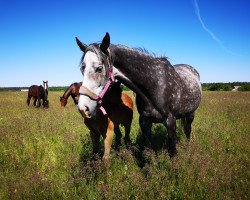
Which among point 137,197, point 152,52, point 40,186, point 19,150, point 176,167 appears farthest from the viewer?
point 19,150

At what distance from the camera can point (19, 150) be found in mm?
6500

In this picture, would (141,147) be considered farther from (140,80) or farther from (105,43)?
(105,43)

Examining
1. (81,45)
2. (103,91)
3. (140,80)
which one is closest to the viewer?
(103,91)

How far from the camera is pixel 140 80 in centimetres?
466

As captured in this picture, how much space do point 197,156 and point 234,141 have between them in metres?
2.90

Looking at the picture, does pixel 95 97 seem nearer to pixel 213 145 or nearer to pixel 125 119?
pixel 125 119

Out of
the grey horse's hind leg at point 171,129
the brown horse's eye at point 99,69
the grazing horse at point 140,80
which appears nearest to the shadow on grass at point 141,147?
the grey horse's hind leg at point 171,129

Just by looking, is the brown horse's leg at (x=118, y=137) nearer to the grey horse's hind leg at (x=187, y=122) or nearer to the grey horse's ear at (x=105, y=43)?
the grey horse's hind leg at (x=187, y=122)

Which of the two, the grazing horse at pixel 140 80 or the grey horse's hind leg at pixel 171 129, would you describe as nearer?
the grazing horse at pixel 140 80

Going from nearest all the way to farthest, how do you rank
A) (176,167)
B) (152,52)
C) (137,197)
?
(137,197), (176,167), (152,52)

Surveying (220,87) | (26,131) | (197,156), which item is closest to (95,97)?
(197,156)

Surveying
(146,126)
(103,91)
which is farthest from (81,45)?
(146,126)

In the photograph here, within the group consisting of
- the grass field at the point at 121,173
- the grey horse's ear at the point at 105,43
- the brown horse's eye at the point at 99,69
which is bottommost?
the grass field at the point at 121,173

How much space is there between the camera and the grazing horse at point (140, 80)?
3.86m
